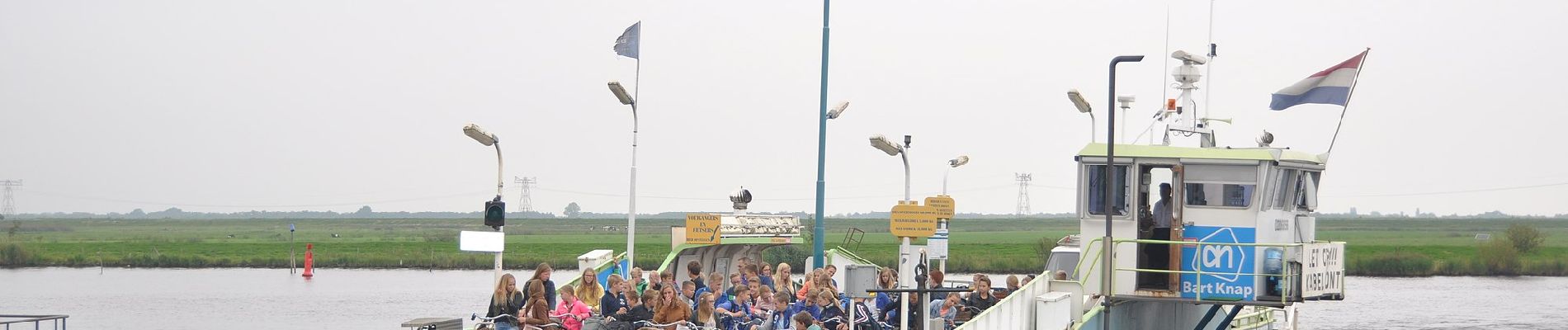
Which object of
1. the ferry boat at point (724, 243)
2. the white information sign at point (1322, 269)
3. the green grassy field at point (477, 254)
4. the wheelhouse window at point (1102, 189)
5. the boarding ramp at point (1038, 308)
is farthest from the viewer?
the green grassy field at point (477, 254)

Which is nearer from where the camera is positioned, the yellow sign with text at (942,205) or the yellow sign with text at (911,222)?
the yellow sign with text at (911,222)

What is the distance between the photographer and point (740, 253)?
32844 mm

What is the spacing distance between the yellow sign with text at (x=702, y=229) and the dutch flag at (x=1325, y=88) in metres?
10.4

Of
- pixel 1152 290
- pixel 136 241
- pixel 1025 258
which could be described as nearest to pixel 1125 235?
pixel 1152 290

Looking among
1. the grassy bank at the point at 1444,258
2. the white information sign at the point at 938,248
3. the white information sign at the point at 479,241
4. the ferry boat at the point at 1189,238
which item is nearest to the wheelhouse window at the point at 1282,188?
the ferry boat at the point at 1189,238

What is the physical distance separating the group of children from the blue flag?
7.06 m

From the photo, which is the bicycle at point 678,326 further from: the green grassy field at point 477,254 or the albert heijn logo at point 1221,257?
the green grassy field at point 477,254

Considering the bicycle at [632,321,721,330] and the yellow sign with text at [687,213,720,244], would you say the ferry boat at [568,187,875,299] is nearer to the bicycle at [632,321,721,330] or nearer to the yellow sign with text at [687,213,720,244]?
the yellow sign with text at [687,213,720,244]

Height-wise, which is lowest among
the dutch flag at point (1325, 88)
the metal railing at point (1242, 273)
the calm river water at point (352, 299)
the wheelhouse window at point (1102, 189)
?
the calm river water at point (352, 299)

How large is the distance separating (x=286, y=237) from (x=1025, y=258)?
7296cm

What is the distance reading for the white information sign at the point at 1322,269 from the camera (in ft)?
63.7

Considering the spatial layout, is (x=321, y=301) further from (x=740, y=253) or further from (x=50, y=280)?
(x=740, y=253)

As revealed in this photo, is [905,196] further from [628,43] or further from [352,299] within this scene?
[352,299]

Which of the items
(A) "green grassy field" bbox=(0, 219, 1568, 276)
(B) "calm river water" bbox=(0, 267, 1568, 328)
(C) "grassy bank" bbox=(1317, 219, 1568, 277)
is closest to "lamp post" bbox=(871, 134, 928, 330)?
(B) "calm river water" bbox=(0, 267, 1568, 328)
